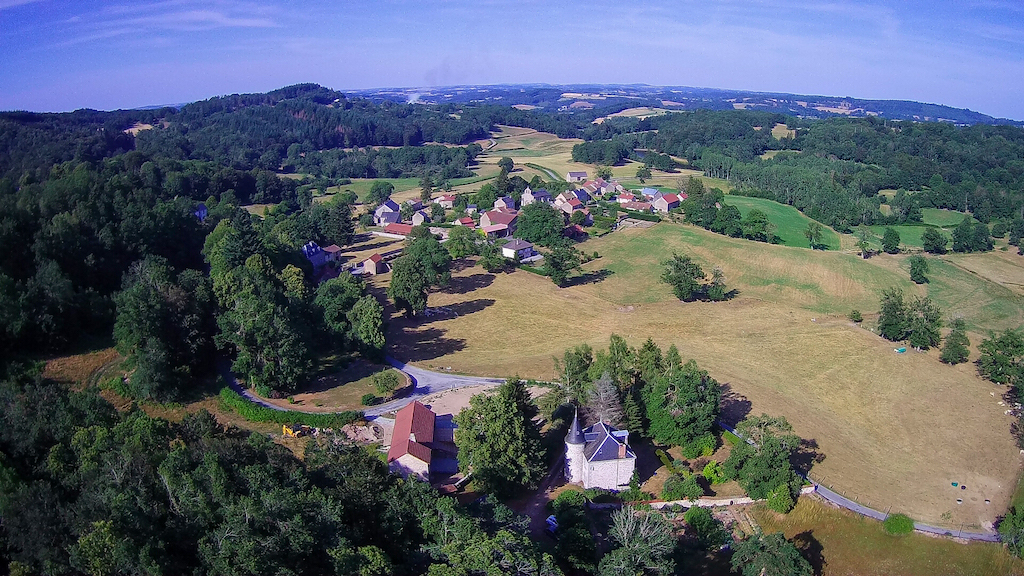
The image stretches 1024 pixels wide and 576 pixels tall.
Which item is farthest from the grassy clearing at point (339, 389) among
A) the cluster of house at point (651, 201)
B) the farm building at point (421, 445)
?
the cluster of house at point (651, 201)

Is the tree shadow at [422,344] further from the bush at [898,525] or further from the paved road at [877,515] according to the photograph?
the bush at [898,525]

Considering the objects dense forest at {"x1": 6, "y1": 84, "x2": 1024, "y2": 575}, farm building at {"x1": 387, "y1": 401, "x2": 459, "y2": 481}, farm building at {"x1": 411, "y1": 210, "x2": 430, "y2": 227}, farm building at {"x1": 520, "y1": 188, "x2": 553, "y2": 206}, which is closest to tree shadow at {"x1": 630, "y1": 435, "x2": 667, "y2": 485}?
dense forest at {"x1": 6, "y1": 84, "x2": 1024, "y2": 575}

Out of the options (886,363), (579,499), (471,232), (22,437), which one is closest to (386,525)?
(579,499)

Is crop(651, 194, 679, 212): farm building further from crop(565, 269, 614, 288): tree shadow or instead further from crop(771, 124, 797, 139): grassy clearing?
crop(771, 124, 797, 139): grassy clearing

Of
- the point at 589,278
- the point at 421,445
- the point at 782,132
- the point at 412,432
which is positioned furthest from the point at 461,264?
the point at 782,132

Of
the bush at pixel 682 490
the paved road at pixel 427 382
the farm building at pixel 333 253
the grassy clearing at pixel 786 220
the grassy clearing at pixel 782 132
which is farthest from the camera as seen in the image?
the grassy clearing at pixel 782 132
